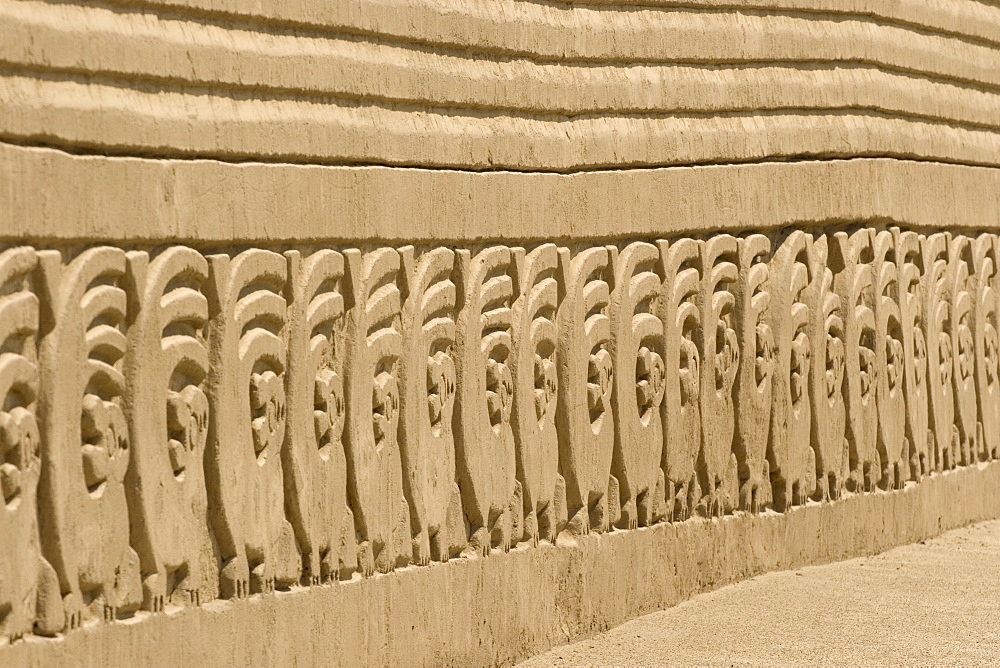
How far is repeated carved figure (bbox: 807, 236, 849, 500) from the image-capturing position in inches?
268

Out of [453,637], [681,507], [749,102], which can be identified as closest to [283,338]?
[453,637]

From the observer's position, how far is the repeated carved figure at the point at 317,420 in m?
4.32

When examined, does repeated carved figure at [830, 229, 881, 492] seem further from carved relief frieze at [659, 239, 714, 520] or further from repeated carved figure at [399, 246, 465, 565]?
repeated carved figure at [399, 246, 465, 565]

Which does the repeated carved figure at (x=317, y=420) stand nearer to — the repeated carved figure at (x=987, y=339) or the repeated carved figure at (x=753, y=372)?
the repeated carved figure at (x=753, y=372)

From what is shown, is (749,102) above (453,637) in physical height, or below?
above

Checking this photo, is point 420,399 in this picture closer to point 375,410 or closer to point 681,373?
point 375,410

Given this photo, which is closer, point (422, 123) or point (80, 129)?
point (80, 129)

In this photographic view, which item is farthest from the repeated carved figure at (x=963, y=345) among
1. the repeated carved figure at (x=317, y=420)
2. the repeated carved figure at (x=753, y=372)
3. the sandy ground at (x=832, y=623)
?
the repeated carved figure at (x=317, y=420)

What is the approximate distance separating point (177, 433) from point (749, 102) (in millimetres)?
3145

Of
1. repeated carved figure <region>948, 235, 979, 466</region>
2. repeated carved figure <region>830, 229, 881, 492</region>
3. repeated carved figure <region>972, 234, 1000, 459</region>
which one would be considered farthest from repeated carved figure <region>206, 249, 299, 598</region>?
repeated carved figure <region>972, 234, 1000, 459</region>

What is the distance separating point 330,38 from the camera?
4.49 m

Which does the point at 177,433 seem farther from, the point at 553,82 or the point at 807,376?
the point at 807,376

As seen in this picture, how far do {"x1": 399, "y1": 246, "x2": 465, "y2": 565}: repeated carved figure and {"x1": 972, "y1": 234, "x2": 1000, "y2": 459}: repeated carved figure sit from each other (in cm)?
393

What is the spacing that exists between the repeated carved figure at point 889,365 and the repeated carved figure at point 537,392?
228 cm
